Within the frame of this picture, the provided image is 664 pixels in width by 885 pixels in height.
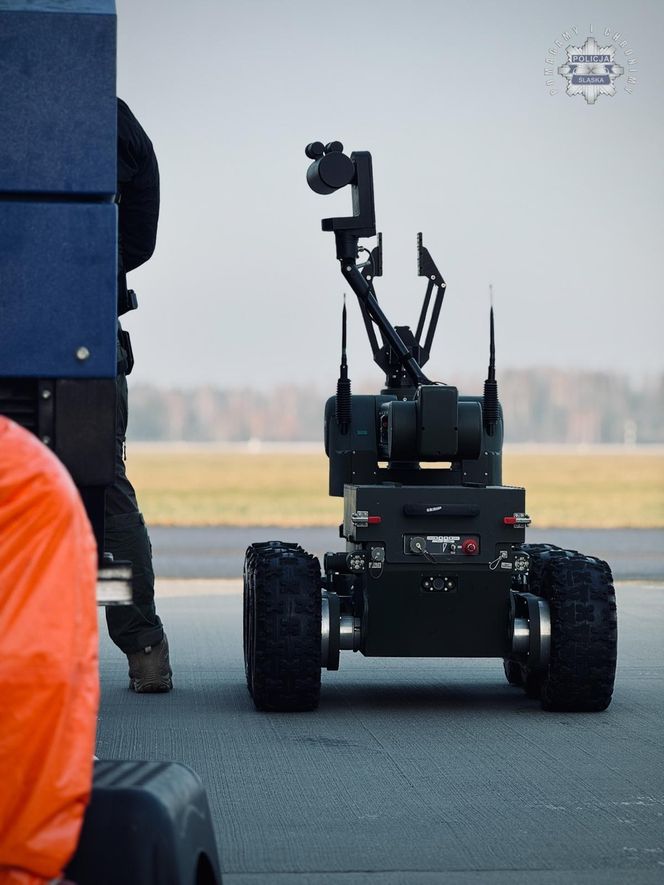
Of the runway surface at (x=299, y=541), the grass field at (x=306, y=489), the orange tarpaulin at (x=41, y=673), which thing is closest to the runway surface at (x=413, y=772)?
the orange tarpaulin at (x=41, y=673)

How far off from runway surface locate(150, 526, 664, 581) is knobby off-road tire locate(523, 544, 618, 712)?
944 cm

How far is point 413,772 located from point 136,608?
7.20ft

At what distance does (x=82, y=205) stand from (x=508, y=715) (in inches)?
179

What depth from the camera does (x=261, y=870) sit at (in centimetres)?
502

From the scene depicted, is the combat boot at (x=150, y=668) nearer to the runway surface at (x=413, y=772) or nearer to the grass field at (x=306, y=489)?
the runway surface at (x=413, y=772)

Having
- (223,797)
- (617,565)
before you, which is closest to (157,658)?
(223,797)

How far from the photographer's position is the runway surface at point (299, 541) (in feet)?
60.9

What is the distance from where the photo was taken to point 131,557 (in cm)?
824

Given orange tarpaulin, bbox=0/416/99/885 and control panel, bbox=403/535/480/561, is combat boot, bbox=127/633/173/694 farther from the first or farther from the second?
orange tarpaulin, bbox=0/416/99/885

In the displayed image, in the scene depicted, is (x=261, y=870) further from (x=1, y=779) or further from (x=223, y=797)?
(x=1, y=779)

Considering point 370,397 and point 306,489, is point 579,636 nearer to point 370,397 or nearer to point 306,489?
point 370,397

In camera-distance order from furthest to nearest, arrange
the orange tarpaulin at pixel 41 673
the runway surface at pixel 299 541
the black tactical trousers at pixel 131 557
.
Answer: the runway surface at pixel 299 541, the black tactical trousers at pixel 131 557, the orange tarpaulin at pixel 41 673

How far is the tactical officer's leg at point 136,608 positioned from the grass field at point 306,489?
24.3m

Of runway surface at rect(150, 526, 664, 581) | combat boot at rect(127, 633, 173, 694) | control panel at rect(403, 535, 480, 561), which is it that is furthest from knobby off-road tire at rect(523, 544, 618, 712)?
runway surface at rect(150, 526, 664, 581)
